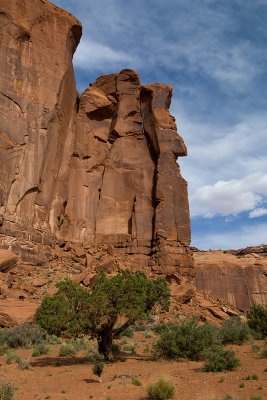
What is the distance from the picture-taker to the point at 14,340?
583 inches

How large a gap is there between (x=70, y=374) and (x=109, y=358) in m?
1.94

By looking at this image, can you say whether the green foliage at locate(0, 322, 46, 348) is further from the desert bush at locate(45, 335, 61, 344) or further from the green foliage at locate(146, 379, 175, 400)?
the green foliage at locate(146, 379, 175, 400)

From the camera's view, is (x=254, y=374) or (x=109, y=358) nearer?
(x=254, y=374)

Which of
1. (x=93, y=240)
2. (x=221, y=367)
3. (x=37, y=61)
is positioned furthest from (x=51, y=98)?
(x=221, y=367)

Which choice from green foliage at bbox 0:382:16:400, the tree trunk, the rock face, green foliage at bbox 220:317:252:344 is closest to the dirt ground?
the tree trunk

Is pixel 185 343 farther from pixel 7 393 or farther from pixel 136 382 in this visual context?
pixel 7 393

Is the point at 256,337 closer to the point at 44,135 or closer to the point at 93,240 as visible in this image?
the point at 93,240

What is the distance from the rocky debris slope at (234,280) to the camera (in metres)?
40.3

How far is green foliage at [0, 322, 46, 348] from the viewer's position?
14.9 metres

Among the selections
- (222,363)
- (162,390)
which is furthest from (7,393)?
(222,363)

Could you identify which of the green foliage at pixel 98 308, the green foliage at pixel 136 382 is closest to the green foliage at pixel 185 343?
the green foliage at pixel 98 308

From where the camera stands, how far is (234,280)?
4166 cm

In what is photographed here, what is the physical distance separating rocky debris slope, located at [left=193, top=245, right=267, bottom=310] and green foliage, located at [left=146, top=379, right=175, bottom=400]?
34.8 meters

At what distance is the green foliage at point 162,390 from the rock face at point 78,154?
777 inches
